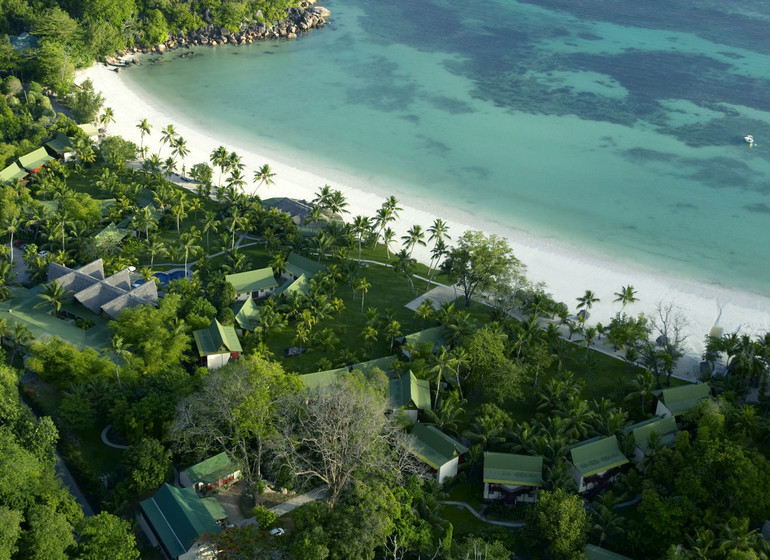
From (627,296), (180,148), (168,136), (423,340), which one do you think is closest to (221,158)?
(180,148)

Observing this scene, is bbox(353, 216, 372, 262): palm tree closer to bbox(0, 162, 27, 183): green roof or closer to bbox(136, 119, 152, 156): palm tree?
bbox(136, 119, 152, 156): palm tree

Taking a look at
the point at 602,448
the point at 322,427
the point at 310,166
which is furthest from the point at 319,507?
the point at 310,166

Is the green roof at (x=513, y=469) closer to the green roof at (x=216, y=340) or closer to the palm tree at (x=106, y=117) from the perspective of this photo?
the green roof at (x=216, y=340)

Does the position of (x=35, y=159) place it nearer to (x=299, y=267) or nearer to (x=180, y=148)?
(x=180, y=148)

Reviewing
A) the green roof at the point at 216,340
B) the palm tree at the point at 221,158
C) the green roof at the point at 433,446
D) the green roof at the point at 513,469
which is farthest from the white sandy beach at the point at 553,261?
the green roof at the point at 216,340

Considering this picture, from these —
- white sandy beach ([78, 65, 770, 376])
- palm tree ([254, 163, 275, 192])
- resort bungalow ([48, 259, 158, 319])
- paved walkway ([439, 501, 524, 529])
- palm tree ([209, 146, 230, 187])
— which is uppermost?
palm tree ([209, 146, 230, 187])

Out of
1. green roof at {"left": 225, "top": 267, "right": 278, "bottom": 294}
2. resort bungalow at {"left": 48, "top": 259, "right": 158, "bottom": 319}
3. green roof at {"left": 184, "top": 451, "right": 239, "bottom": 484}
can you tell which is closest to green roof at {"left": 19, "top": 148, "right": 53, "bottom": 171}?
resort bungalow at {"left": 48, "top": 259, "right": 158, "bottom": 319}
